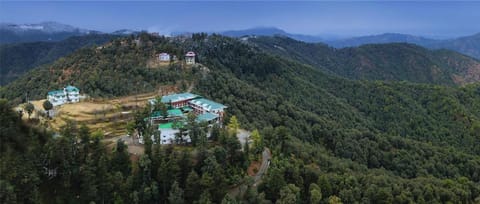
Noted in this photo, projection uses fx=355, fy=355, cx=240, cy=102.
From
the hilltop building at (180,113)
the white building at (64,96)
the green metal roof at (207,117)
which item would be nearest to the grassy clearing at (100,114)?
the white building at (64,96)

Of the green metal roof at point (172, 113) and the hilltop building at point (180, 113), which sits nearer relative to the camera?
the hilltop building at point (180, 113)

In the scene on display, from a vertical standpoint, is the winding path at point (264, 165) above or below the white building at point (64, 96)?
below

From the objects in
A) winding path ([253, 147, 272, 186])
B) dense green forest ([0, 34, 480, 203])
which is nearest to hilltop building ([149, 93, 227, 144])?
dense green forest ([0, 34, 480, 203])

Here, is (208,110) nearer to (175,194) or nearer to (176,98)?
(176,98)

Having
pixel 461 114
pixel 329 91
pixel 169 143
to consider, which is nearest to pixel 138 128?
pixel 169 143

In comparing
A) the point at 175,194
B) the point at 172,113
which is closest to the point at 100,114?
the point at 172,113

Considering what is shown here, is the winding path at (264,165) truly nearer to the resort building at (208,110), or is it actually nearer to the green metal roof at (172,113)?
the resort building at (208,110)
